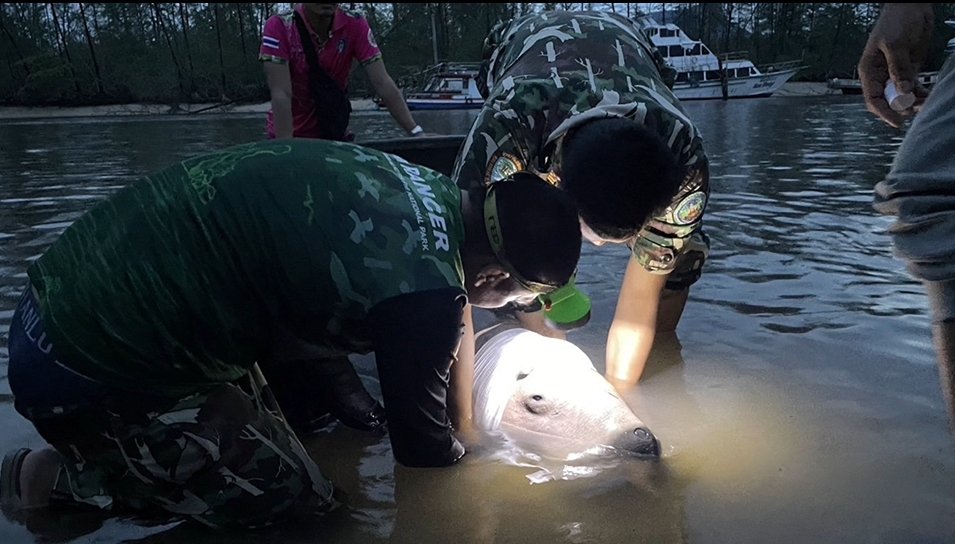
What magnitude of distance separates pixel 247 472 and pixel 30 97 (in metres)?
50.3

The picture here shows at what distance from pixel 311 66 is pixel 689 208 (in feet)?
8.42

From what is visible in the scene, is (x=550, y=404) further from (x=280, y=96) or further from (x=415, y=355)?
(x=280, y=96)

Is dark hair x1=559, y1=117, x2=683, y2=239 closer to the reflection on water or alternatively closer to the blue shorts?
the reflection on water

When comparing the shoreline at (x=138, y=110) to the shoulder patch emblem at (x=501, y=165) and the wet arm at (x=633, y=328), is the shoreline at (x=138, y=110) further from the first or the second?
the shoulder patch emblem at (x=501, y=165)

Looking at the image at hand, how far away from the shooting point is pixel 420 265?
2084 mm

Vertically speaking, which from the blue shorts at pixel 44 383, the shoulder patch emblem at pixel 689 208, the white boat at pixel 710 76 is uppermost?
the shoulder patch emblem at pixel 689 208

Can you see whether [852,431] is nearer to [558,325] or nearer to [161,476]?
[558,325]

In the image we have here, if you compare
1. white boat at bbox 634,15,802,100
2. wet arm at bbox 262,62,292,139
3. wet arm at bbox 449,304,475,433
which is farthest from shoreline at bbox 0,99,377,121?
wet arm at bbox 449,304,475,433

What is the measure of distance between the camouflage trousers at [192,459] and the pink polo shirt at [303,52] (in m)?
2.78

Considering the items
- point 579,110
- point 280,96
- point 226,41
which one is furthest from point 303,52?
point 226,41

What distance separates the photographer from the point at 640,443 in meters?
3.04

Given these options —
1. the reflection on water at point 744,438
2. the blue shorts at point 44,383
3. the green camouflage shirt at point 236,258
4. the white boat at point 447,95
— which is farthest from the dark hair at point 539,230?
the white boat at point 447,95

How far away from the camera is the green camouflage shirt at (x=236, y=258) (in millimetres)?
2125

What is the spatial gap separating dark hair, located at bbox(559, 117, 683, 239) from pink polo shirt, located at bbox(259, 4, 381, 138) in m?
2.78
